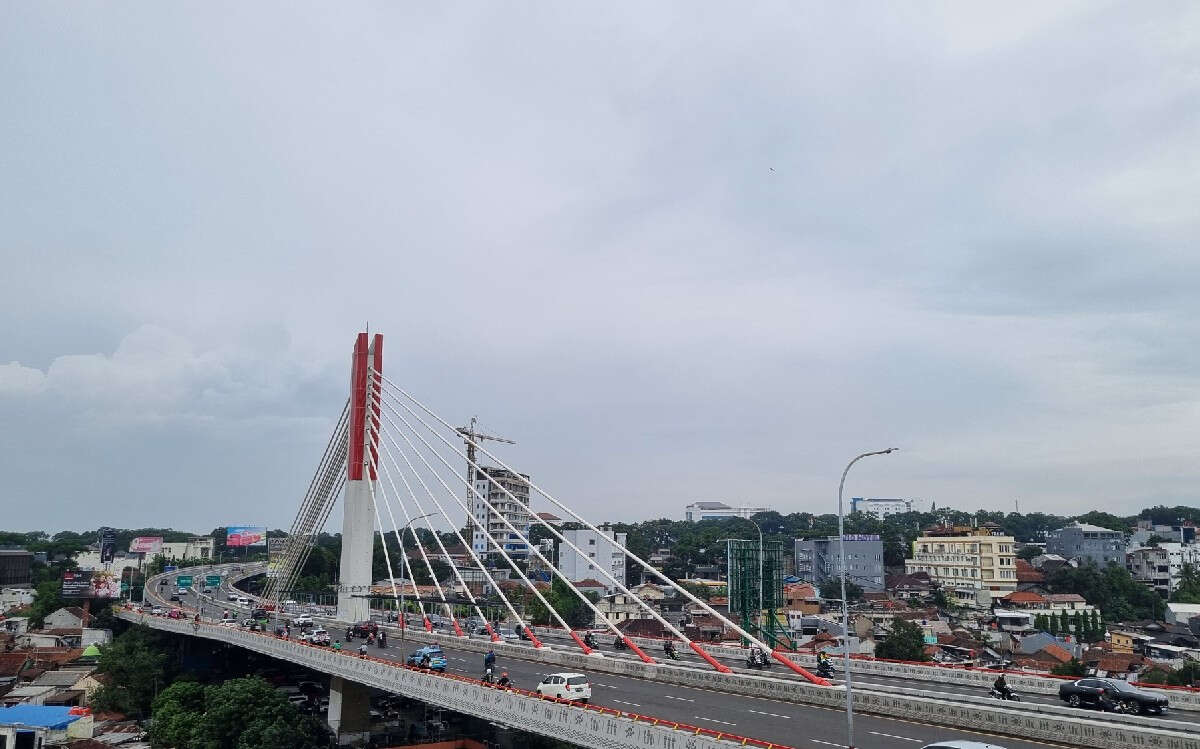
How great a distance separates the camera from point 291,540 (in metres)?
86.9

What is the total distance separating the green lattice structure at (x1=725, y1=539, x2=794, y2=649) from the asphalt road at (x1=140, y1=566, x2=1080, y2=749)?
978 cm

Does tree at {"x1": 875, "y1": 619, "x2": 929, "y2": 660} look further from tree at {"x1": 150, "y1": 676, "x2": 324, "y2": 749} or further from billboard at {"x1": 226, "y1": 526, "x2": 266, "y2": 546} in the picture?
billboard at {"x1": 226, "y1": 526, "x2": 266, "y2": 546}

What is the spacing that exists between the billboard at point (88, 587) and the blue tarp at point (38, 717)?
151 ft

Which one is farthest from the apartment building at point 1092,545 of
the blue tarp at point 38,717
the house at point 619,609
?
the blue tarp at point 38,717

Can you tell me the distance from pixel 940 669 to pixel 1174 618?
6690 cm

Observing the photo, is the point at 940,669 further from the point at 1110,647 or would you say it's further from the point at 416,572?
the point at 416,572

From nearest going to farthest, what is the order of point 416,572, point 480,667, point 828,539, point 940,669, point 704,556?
point 940,669, point 480,667, point 828,539, point 416,572, point 704,556

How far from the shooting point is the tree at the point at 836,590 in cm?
10319

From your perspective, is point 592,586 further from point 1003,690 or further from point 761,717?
point 761,717

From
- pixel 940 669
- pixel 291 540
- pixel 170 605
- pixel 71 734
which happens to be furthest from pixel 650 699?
pixel 170 605

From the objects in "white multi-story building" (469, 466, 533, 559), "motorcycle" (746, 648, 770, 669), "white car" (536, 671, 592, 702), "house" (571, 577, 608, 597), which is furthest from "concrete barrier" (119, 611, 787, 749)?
"white multi-story building" (469, 466, 533, 559)

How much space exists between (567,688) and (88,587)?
84.5 metres

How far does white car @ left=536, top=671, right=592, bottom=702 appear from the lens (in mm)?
30703

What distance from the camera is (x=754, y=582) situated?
164ft
